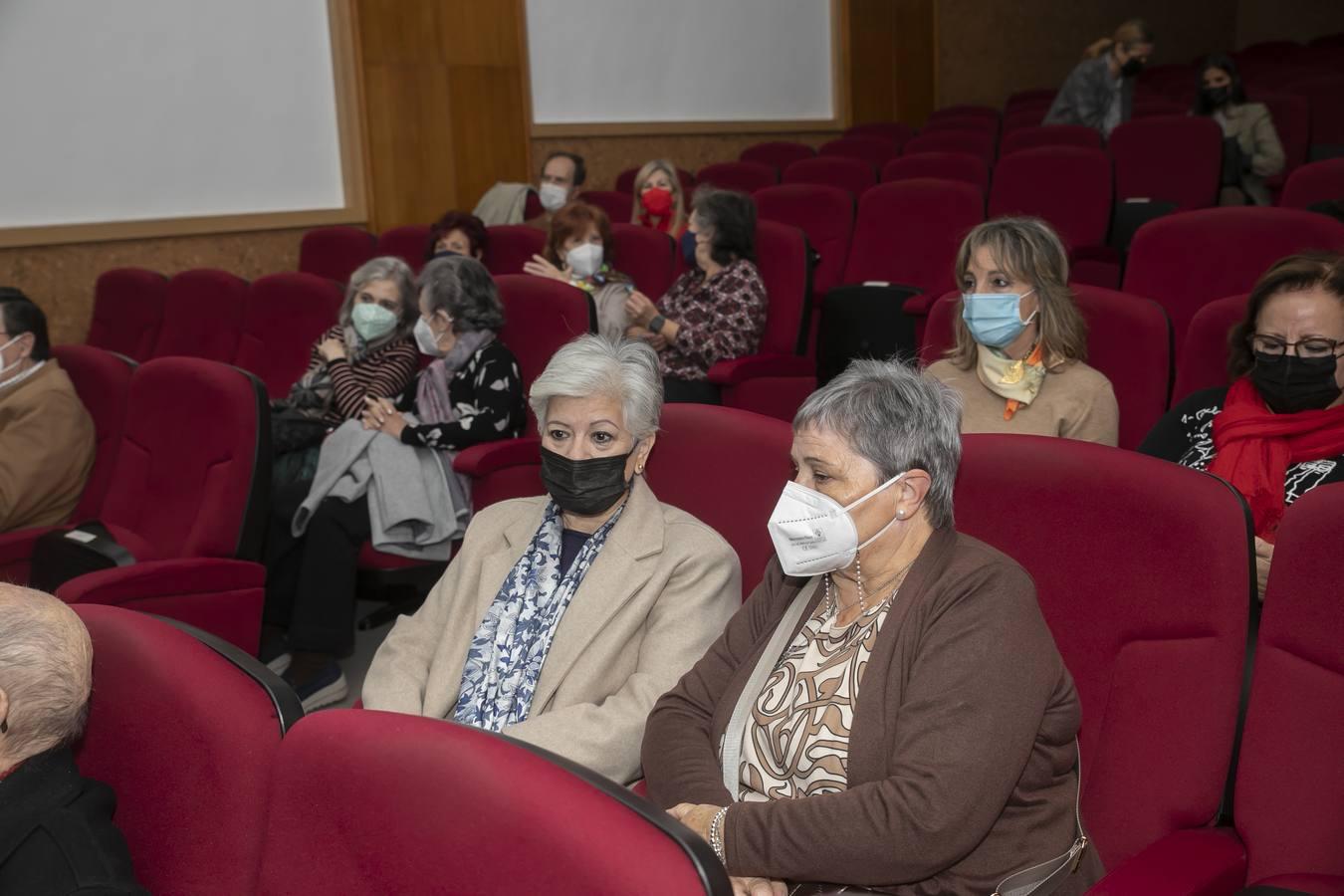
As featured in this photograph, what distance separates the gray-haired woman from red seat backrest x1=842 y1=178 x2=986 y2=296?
279cm

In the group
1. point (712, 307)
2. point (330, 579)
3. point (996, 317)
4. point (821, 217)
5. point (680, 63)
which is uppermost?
point (680, 63)

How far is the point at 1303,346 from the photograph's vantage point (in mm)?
2062

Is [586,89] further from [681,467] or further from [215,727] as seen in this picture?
[215,727]

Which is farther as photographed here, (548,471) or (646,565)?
(548,471)

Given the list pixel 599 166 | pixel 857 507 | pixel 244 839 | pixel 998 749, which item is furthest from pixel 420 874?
pixel 599 166

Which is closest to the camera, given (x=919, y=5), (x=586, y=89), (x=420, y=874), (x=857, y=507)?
(x=420, y=874)

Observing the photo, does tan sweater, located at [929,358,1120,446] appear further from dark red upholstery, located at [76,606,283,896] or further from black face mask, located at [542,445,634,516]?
dark red upholstery, located at [76,606,283,896]

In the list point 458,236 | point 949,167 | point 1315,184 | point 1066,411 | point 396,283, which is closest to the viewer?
point 1066,411

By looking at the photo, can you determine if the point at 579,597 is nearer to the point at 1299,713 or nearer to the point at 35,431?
the point at 1299,713

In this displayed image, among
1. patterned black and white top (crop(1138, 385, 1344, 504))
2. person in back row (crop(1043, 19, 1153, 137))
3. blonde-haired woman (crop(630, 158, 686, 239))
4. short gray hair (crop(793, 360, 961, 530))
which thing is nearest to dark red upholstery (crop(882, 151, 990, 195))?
blonde-haired woman (crop(630, 158, 686, 239))

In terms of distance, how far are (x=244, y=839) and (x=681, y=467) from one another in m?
1.10

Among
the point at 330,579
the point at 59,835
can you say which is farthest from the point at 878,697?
the point at 330,579

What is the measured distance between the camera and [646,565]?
1.91 meters

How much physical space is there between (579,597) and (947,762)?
0.73 meters
